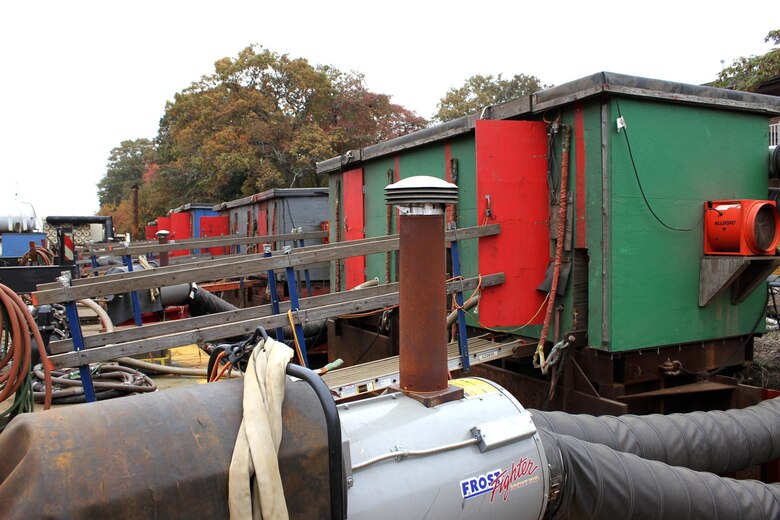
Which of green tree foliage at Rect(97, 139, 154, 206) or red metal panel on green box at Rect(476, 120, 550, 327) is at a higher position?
green tree foliage at Rect(97, 139, 154, 206)

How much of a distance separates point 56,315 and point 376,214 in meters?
4.25

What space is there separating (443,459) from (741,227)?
428 centimetres

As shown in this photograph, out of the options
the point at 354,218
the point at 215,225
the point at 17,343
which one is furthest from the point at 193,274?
the point at 215,225

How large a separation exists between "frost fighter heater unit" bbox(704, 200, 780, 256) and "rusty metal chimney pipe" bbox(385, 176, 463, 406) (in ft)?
12.2

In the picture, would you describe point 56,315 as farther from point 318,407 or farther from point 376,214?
point 318,407

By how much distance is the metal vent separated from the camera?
276cm

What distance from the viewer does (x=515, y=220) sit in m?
5.66

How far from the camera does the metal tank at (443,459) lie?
2.13 meters

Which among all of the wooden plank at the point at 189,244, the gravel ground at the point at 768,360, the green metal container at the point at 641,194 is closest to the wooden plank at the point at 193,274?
the green metal container at the point at 641,194

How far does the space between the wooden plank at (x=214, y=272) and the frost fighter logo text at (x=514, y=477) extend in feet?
9.20

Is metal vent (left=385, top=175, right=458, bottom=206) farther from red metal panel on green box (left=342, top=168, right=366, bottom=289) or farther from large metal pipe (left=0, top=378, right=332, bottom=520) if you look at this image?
red metal panel on green box (left=342, top=168, right=366, bottom=289)

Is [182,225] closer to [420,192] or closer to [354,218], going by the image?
[354,218]

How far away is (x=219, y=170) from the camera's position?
26953 millimetres

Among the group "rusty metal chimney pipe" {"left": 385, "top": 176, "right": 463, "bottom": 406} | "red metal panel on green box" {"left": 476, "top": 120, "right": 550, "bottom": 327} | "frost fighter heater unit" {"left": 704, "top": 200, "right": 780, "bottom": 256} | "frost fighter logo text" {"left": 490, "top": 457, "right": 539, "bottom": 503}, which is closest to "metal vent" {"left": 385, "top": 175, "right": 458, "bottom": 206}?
"rusty metal chimney pipe" {"left": 385, "top": 176, "right": 463, "bottom": 406}
